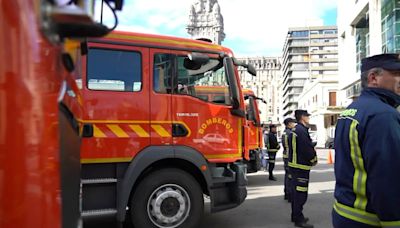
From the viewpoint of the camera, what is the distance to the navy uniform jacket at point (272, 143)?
13.3 metres

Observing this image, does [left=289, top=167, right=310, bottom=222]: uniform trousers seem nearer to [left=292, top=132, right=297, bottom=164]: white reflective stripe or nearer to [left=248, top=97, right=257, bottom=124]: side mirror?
[left=292, top=132, right=297, bottom=164]: white reflective stripe

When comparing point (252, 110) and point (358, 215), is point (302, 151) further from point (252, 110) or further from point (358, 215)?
point (252, 110)

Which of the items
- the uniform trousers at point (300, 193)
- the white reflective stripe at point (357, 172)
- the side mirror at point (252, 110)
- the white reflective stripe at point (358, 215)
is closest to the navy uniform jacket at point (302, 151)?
the uniform trousers at point (300, 193)

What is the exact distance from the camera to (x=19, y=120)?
1.55 meters

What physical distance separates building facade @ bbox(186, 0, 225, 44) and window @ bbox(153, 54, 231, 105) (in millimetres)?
46085

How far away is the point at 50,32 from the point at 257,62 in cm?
16417

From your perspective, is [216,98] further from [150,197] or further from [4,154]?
[4,154]

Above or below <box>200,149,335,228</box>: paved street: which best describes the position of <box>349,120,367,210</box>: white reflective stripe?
above

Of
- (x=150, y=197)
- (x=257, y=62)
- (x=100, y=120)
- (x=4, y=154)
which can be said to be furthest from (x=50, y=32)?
(x=257, y=62)

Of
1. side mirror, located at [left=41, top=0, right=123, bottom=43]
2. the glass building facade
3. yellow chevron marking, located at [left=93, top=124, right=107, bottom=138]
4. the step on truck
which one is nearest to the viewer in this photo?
side mirror, located at [left=41, top=0, right=123, bottom=43]

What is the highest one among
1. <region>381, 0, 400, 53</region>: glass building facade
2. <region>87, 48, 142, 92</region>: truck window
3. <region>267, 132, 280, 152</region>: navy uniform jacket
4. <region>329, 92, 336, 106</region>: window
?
<region>381, 0, 400, 53</region>: glass building facade

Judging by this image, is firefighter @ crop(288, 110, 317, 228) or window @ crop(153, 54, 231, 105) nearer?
window @ crop(153, 54, 231, 105)

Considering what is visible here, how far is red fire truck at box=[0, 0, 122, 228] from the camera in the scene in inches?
59.3

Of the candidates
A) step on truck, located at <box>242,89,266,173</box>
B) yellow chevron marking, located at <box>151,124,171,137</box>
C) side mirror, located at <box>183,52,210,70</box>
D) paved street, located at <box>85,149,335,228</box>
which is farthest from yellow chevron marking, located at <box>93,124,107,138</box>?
step on truck, located at <box>242,89,266,173</box>
